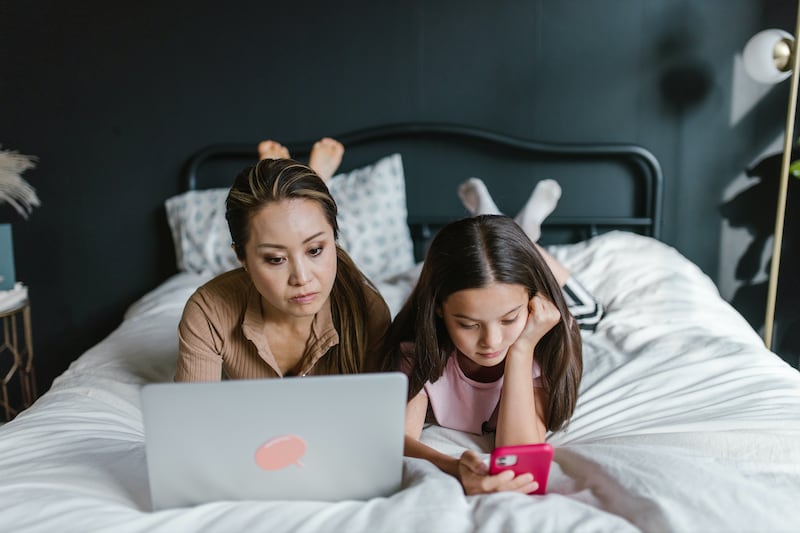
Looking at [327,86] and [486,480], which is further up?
[327,86]

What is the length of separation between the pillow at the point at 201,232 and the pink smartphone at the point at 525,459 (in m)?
1.51

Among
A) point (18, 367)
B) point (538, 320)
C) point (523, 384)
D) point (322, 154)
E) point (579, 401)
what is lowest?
point (18, 367)

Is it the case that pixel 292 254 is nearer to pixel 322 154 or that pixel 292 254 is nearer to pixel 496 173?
pixel 322 154

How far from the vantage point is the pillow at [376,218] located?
2268 mm

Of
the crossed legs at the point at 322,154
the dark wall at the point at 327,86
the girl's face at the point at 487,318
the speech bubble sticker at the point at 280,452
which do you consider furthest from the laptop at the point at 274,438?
the dark wall at the point at 327,86

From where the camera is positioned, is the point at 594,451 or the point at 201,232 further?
the point at 201,232

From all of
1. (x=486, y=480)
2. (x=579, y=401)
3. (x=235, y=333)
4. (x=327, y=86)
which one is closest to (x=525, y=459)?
(x=486, y=480)

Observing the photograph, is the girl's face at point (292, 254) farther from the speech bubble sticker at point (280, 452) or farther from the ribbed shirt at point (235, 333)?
the speech bubble sticker at point (280, 452)

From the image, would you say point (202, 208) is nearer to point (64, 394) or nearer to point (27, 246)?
point (27, 246)

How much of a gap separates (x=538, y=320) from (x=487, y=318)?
104mm

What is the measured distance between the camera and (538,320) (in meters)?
1.18

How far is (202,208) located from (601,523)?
6.08ft

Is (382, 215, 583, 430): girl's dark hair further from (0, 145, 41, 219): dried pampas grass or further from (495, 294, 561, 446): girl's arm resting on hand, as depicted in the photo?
(0, 145, 41, 219): dried pampas grass

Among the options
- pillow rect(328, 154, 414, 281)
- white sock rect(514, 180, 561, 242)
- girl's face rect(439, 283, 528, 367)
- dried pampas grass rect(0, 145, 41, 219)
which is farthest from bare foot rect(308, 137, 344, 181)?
girl's face rect(439, 283, 528, 367)
